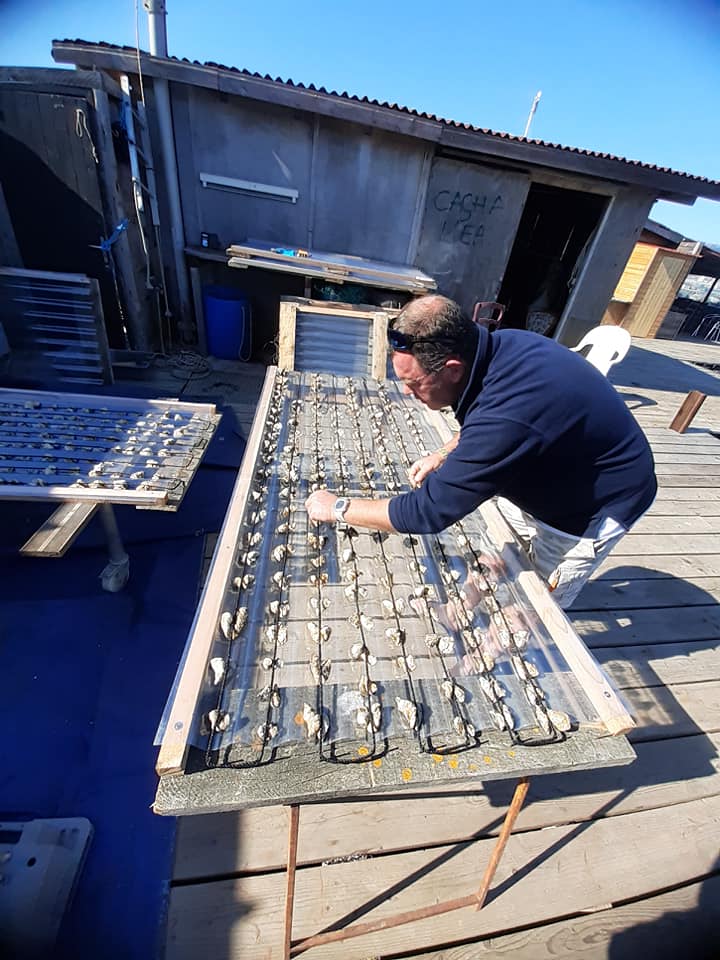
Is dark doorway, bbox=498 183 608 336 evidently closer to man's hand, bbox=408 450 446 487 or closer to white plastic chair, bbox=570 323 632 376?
white plastic chair, bbox=570 323 632 376

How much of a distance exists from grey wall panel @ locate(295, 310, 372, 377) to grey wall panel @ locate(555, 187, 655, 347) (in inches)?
226

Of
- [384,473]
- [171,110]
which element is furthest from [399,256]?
[384,473]

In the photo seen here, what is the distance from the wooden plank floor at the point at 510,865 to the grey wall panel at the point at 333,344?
3.00 metres

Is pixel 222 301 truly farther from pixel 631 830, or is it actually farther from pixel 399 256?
pixel 631 830

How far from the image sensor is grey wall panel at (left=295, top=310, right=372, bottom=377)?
3527mm

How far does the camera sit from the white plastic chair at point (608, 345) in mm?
4777

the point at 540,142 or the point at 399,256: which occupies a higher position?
the point at 540,142

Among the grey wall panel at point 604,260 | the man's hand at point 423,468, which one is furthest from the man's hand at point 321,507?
the grey wall panel at point 604,260

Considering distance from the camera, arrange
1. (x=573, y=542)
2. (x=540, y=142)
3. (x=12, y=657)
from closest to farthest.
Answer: (x=573, y=542)
(x=12, y=657)
(x=540, y=142)

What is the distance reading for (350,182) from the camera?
594cm

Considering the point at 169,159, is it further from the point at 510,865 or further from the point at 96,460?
the point at 510,865

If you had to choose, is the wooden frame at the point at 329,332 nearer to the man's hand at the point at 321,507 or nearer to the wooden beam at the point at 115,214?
the man's hand at the point at 321,507

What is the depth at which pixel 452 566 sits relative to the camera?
1.77 meters

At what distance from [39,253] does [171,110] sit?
→ 254 centimetres
